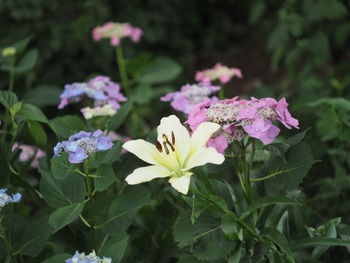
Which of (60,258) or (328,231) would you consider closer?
(60,258)

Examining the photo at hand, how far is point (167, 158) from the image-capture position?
130 centimetres

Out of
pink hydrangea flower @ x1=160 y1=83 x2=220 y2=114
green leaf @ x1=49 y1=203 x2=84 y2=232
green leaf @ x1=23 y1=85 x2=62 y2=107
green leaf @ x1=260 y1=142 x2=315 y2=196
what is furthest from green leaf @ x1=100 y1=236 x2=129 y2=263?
green leaf @ x1=23 y1=85 x2=62 y2=107

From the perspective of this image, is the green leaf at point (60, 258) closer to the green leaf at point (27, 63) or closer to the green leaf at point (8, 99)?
the green leaf at point (8, 99)

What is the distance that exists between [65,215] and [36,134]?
1.31ft

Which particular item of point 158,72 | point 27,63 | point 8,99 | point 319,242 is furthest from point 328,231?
point 158,72

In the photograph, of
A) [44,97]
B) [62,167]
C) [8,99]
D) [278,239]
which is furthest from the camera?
[44,97]

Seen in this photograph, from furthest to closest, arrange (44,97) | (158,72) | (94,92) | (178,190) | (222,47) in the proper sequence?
1. (222,47)
2. (158,72)
3. (44,97)
4. (94,92)
5. (178,190)

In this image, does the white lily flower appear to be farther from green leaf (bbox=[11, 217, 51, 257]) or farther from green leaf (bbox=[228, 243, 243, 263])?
green leaf (bbox=[11, 217, 51, 257])

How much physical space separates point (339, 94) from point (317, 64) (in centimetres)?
66

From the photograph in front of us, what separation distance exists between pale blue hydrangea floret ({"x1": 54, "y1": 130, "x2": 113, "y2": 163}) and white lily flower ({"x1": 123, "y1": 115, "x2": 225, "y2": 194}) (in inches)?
3.9

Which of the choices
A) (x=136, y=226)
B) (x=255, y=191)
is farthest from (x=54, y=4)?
(x=255, y=191)

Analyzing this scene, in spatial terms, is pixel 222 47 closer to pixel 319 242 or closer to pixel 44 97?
pixel 44 97

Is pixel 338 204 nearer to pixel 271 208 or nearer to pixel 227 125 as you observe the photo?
pixel 271 208

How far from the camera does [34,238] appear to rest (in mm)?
1516
